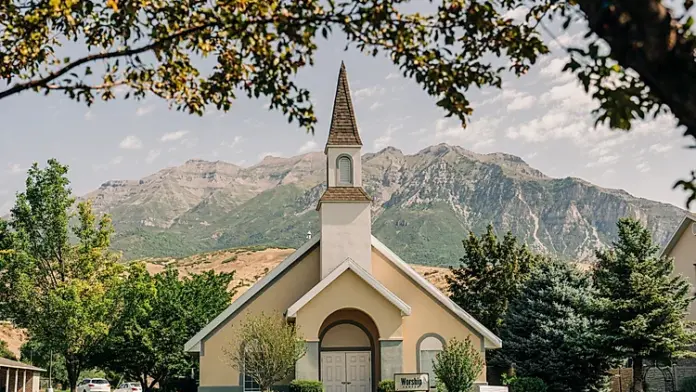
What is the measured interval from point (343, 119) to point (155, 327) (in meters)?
14.0

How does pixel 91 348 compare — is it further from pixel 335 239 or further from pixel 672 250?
pixel 672 250

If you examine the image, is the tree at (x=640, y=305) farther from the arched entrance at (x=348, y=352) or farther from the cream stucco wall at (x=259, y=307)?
the cream stucco wall at (x=259, y=307)

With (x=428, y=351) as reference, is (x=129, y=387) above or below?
below

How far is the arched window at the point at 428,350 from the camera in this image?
3050 centimetres

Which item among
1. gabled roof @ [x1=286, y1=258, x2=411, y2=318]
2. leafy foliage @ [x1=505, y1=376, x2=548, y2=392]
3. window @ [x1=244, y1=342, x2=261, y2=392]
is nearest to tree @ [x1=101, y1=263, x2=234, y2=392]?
window @ [x1=244, y1=342, x2=261, y2=392]

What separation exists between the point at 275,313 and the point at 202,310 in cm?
1122

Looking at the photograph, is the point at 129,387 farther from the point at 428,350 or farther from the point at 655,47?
the point at 655,47

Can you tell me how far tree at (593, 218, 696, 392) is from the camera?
2756 cm

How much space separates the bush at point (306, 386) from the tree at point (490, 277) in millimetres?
17120

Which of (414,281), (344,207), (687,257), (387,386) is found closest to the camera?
(387,386)

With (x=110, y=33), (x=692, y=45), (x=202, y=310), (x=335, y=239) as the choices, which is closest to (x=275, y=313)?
(x=335, y=239)

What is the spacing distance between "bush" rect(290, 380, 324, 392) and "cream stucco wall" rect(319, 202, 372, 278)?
4.41 meters

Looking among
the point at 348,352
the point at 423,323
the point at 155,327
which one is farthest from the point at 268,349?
the point at 155,327

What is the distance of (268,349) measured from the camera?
27.1 m
